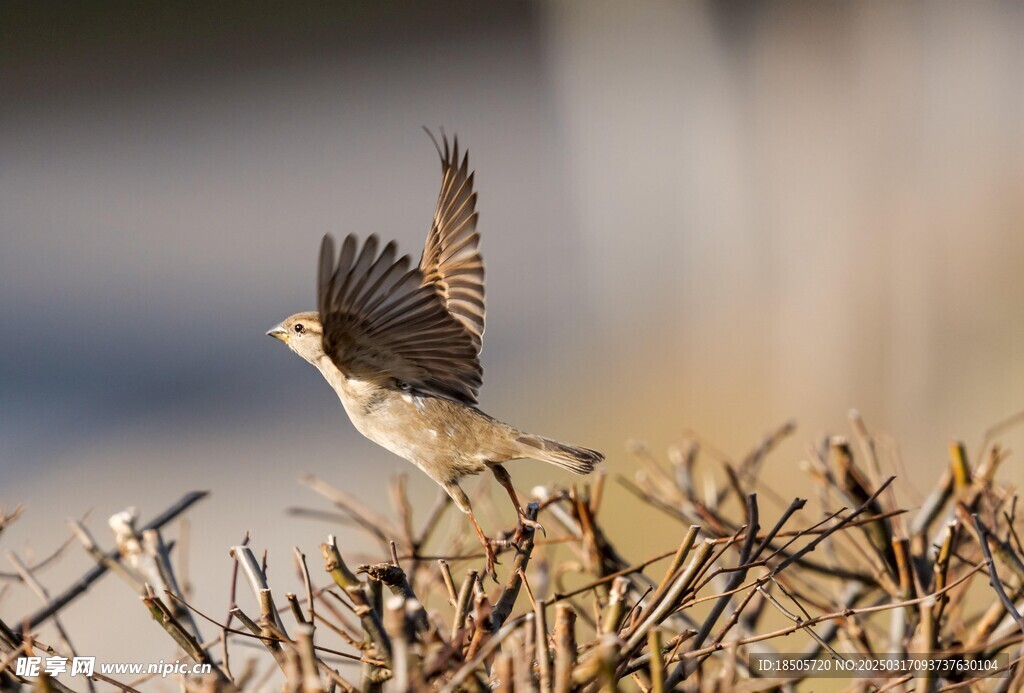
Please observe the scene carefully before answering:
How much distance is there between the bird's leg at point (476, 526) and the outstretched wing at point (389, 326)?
10.1 inches

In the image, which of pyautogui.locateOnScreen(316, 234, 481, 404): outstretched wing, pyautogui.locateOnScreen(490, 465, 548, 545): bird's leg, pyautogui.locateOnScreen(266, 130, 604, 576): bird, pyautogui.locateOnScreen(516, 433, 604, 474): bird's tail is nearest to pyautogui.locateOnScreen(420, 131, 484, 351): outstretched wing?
pyautogui.locateOnScreen(266, 130, 604, 576): bird

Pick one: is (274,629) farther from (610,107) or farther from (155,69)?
(155,69)

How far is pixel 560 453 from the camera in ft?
7.22

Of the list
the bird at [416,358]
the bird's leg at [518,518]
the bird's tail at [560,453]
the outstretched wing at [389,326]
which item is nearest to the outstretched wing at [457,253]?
the bird at [416,358]

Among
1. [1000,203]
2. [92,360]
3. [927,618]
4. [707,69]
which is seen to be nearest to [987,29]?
[1000,203]

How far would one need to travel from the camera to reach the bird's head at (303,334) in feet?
7.83

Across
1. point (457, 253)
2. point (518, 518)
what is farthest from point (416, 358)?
point (518, 518)

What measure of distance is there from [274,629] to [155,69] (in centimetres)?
1263

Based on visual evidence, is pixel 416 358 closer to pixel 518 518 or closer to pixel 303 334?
pixel 303 334

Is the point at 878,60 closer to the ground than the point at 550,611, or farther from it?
farther from it

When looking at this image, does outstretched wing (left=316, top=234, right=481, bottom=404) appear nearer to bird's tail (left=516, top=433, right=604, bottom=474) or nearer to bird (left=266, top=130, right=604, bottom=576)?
bird (left=266, top=130, right=604, bottom=576)

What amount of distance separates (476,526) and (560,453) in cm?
41

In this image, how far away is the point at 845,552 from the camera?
2.07 meters

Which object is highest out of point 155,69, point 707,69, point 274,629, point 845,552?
point 155,69
